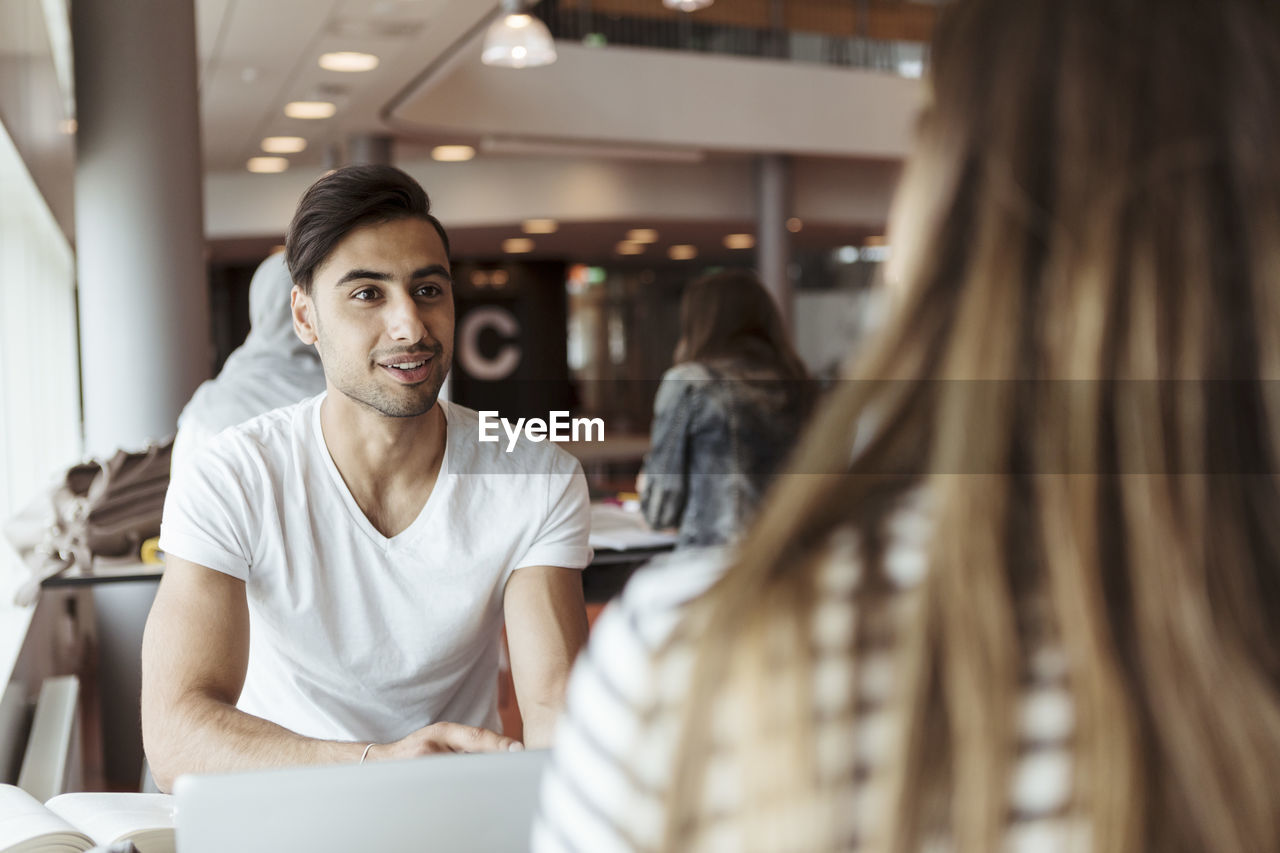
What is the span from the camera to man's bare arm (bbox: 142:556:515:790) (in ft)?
4.60

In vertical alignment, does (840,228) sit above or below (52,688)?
above

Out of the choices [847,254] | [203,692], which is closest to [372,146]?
[203,692]

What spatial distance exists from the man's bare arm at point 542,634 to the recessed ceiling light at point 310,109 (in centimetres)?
668

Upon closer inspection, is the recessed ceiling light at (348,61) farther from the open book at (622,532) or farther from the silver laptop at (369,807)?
the silver laptop at (369,807)

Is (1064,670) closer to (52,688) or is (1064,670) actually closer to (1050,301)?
(1050,301)

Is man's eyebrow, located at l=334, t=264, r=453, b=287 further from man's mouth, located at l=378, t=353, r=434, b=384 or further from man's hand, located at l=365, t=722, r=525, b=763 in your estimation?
man's hand, located at l=365, t=722, r=525, b=763

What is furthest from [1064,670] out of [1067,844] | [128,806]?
[128,806]

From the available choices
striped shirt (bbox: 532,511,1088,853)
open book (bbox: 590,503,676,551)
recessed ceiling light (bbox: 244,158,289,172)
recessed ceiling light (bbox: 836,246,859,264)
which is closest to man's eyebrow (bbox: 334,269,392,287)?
striped shirt (bbox: 532,511,1088,853)

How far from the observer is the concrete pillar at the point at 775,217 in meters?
11.1

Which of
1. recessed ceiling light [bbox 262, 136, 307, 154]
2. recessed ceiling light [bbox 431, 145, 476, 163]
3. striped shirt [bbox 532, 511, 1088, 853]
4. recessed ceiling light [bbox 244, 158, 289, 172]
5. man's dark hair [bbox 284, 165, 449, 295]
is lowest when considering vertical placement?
striped shirt [bbox 532, 511, 1088, 853]

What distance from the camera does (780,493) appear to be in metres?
0.63

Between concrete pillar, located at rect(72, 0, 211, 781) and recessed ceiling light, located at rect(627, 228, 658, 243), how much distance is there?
8.94 metres

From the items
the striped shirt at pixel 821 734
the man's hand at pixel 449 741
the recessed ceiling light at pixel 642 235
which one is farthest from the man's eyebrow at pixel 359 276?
the recessed ceiling light at pixel 642 235

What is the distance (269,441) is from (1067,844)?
4.44 ft
